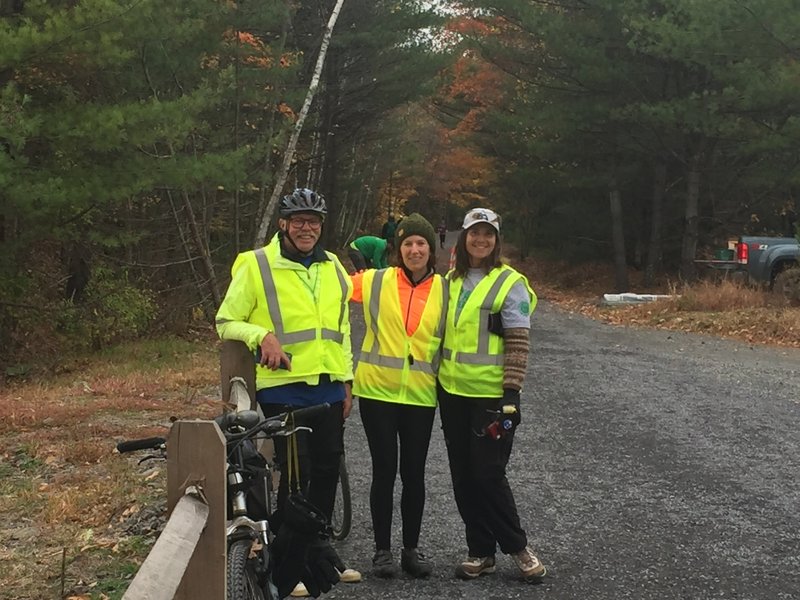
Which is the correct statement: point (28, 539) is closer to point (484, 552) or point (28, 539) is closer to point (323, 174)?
point (484, 552)

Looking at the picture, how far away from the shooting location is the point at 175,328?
16984 mm

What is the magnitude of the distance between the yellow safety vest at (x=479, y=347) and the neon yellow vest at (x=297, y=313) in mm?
735

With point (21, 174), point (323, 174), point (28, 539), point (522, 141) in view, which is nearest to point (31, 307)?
point (21, 174)

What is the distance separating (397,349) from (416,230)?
→ 630mm

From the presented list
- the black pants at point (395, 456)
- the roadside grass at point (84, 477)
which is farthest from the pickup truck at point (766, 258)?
the black pants at point (395, 456)

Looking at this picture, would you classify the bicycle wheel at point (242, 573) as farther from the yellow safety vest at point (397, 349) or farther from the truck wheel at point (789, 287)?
the truck wheel at point (789, 287)

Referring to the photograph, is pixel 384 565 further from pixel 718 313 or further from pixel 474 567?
pixel 718 313

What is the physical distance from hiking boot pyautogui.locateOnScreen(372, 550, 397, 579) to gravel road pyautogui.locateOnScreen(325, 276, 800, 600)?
57 millimetres

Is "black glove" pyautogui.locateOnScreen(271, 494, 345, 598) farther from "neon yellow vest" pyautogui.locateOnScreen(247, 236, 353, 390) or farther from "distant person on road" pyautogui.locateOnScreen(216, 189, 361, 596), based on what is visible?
"neon yellow vest" pyautogui.locateOnScreen(247, 236, 353, 390)

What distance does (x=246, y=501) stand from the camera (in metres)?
3.21

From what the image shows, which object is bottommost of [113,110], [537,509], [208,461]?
[537,509]

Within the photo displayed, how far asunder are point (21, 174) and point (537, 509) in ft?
25.5

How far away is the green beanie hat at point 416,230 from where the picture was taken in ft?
15.0

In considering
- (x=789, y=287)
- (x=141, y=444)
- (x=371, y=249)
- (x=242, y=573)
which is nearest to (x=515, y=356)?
(x=242, y=573)
